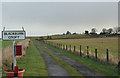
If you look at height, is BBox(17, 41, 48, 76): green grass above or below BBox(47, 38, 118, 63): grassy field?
above

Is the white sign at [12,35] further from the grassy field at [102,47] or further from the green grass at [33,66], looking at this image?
the grassy field at [102,47]

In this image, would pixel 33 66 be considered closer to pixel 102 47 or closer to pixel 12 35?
pixel 12 35

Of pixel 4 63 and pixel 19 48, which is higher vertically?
pixel 19 48

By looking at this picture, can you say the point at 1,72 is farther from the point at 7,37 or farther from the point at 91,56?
the point at 91,56

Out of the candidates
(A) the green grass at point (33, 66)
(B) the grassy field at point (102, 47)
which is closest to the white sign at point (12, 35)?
(A) the green grass at point (33, 66)

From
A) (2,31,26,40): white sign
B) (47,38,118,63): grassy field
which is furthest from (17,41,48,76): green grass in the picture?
(47,38,118,63): grassy field

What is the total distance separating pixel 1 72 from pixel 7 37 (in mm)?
2602

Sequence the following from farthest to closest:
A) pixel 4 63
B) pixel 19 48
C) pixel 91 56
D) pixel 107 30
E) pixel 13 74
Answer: pixel 107 30 → pixel 91 56 → pixel 4 63 → pixel 19 48 → pixel 13 74

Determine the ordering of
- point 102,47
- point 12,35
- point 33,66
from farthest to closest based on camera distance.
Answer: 1. point 102,47
2. point 33,66
3. point 12,35

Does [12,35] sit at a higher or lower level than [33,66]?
higher

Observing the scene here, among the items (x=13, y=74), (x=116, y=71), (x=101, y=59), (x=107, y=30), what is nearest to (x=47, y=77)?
(x=13, y=74)

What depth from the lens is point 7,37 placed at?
29.7 feet

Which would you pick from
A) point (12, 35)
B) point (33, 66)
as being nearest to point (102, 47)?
point (33, 66)

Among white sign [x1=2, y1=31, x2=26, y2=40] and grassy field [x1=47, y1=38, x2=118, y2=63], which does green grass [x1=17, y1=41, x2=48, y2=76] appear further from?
grassy field [x1=47, y1=38, x2=118, y2=63]
